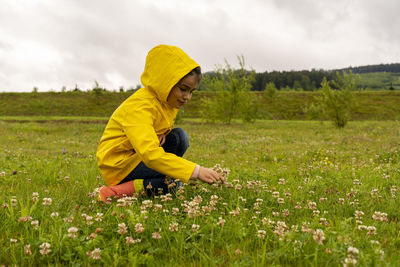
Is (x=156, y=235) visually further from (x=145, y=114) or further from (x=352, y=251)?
(x=145, y=114)

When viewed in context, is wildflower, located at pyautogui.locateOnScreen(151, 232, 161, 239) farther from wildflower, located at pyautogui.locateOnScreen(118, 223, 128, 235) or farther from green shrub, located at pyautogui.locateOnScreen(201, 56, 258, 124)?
green shrub, located at pyautogui.locateOnScreen(201, 56, 258, 124)

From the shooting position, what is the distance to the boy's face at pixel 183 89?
4148 millimetres

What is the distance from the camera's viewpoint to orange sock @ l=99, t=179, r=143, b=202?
4.19 m

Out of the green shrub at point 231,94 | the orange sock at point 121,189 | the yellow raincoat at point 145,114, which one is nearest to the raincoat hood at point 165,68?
the yellow raincoat at point 145,114

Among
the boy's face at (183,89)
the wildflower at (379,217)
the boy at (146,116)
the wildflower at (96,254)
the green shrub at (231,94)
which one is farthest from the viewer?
the green shrub at (231,94)

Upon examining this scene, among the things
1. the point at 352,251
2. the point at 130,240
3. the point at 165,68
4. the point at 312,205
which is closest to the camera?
the point at 352,251

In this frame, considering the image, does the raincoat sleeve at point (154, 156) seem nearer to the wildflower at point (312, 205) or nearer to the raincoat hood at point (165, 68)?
the raincoat hood at point (165, 68)

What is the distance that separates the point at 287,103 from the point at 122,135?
6477 cm

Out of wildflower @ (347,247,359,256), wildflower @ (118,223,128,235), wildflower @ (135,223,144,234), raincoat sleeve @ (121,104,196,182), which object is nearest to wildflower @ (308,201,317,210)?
wildflower @ (347,247,359,256)

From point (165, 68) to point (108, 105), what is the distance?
60.3m

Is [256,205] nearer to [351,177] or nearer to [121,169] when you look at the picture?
[121,169]

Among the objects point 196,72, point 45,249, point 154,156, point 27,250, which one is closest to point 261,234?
point 154,156

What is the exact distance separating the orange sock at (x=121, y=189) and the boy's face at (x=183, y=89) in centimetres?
128

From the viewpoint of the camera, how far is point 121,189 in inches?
166
